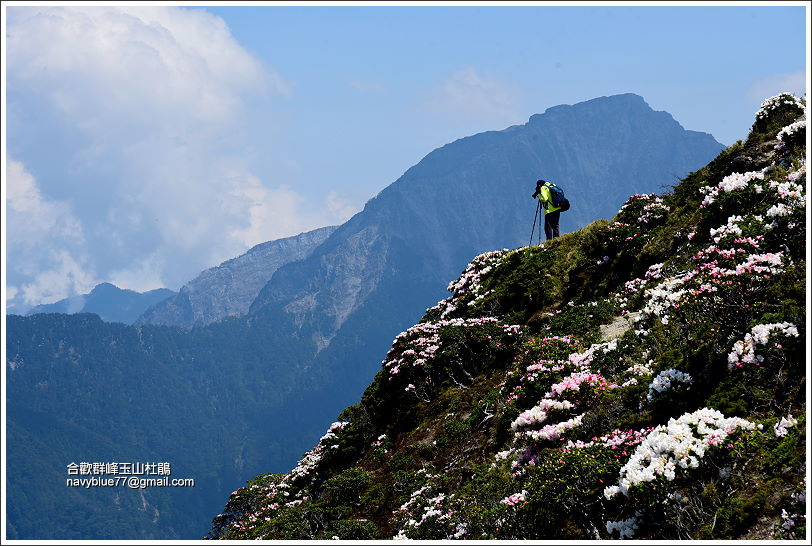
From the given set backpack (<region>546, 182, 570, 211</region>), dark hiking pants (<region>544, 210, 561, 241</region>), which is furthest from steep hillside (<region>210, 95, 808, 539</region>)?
backpack (<region>546, 182, 570, 211</region>)

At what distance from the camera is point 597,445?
12766 millimetres

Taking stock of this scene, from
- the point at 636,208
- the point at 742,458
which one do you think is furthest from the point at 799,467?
the point at 636,208

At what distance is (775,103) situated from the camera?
25141mm

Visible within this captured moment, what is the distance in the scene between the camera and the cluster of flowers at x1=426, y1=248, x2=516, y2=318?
30.6 meters

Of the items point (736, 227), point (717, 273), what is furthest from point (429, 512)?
point (736, 227)

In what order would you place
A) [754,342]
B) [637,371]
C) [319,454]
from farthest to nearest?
[319,454] < [637,371] < [754,342]

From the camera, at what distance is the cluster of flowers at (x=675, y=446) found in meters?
10.8

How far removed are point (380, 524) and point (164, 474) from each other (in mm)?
8337

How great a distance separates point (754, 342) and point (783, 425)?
81.9 inches

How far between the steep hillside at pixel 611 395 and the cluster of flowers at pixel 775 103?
0.15 m

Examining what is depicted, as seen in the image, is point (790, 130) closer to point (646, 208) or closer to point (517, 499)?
point (646, 208)

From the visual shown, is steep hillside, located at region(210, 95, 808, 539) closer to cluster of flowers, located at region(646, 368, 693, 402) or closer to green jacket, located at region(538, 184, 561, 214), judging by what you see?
cluster of flowers, located at region(646, 368, 693, 402)

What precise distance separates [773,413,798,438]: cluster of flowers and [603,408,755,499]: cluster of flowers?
366mm

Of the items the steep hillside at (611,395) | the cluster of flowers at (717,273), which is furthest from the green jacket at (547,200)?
the cluster of flowers at (717,273)
